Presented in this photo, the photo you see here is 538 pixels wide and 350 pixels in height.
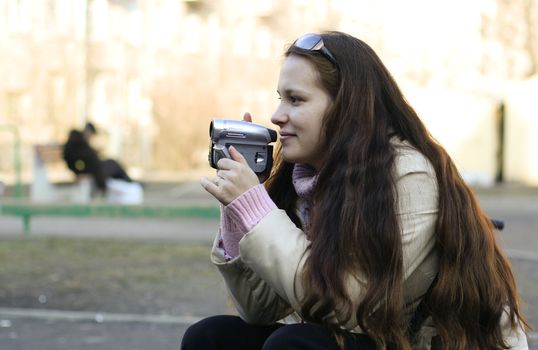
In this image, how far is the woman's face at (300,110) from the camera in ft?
8.71

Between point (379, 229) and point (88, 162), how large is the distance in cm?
1096

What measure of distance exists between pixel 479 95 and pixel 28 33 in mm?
12490

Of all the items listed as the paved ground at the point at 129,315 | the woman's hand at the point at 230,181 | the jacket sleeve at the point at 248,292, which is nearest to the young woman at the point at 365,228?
the woman's hand at the point at 230,181

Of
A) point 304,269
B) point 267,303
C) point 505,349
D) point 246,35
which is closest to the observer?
point 304,269

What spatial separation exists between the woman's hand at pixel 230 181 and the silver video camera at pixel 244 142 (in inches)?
2.6

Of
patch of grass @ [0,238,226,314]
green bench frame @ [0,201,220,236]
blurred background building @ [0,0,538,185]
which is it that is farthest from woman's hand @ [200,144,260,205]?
blurred background building @ [0,0,538,185]

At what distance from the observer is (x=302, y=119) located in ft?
8.74

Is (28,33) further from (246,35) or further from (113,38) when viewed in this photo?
(246,35)

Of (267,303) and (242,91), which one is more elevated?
(267,303)

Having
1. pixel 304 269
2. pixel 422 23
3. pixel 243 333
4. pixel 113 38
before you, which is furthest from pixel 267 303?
pixel 113 38

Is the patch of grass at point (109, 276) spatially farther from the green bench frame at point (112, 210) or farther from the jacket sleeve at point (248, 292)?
the jacket sleeve at point (248, 292)

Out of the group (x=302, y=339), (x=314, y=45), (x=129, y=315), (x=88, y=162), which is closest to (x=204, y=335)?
(x=302, y=339)

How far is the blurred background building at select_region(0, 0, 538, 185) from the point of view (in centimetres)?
2191

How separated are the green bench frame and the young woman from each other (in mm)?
6691
